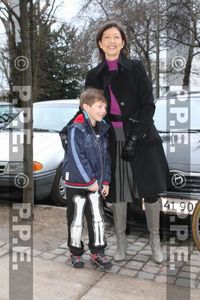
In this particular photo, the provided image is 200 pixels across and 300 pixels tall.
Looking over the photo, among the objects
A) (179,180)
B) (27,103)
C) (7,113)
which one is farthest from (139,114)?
(7,113)

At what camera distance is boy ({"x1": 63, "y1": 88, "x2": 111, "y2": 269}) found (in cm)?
381

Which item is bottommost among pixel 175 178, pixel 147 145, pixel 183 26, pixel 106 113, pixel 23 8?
pixel 175 178

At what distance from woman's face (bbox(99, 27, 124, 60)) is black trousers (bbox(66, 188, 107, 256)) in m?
1.19

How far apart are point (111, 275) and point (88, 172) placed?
0.86m

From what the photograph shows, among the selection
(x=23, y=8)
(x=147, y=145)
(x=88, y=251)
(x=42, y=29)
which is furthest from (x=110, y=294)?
(x=42, y=29)

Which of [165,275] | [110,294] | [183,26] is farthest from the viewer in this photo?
[183,26]

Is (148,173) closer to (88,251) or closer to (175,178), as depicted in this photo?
(175,178)

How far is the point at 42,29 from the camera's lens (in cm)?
2309

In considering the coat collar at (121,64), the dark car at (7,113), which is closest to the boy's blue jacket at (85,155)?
the coat collar at (121,64)

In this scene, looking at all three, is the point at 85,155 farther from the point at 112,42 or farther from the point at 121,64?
the point at 112,42

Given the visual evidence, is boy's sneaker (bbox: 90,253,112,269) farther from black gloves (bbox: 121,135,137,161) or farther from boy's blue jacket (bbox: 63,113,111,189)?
black gloves (bbox: 121,135,137,161)

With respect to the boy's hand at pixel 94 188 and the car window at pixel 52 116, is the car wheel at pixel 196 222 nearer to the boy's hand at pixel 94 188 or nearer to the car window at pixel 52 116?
the boy's hand at pixel 94 188

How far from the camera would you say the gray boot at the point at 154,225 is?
4102mm

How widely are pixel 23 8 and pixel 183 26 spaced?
17.2m
